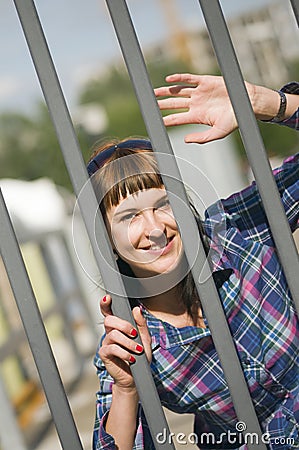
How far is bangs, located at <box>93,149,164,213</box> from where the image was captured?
1.09 meters

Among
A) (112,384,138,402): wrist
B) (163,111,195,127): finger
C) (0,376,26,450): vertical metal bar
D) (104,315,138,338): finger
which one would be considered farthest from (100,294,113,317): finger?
(0,376,26,450): vertical metal bar

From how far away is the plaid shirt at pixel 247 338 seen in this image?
111 centimetres

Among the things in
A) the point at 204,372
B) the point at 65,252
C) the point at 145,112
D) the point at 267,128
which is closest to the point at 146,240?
the point at 204,372

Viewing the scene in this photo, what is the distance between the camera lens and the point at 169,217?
1.09m

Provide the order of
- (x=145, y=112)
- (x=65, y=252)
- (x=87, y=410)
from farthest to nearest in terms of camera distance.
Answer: (x=65, y=252) < (x=87, y=410) < (x=145, y=112)

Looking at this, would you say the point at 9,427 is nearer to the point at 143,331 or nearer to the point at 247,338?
the point at 247,338

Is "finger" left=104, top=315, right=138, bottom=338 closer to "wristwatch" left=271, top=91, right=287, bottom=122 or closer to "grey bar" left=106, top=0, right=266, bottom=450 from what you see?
"grey bar" left=106, top=0, right=266, bottom=450

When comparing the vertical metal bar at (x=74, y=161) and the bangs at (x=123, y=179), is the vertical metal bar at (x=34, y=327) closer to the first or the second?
the vertical metal bar at (x=74, y=161)

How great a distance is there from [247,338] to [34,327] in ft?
1.37

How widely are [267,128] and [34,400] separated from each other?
631 cm

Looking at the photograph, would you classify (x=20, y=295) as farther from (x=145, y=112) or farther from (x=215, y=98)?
(x=215, y=98)

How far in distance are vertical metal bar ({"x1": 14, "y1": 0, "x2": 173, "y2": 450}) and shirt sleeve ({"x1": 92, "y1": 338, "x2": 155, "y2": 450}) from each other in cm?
19

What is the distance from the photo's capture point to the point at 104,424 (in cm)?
97

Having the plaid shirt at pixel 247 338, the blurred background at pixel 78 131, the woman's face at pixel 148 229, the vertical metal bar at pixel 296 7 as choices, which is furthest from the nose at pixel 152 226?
the blurred background at pixel 78 131
